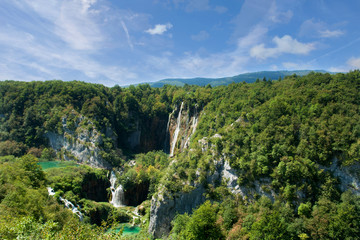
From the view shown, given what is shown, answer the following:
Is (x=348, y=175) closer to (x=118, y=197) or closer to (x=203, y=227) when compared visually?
(x=203, y=227)

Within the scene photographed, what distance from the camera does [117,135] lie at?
3452 inches

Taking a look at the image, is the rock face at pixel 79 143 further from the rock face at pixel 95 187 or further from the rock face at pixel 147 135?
the rock face at pixel 147 135

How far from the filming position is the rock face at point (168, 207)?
1486 inches

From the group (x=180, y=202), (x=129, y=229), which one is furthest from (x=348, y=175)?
(x=129, y=229)

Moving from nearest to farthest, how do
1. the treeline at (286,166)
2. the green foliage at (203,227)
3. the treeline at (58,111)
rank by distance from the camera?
1. the treeline at (286,166)
2. the green foliage at (203,227)
3. the treeline at (58,111)

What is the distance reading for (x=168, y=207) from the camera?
1507 inches

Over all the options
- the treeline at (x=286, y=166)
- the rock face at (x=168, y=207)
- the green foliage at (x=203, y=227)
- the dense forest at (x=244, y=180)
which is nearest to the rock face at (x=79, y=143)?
the dense forest at (x=244, y=180)

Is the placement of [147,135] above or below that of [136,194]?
above

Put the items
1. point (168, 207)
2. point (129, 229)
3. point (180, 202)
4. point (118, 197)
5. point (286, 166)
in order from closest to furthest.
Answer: point (286, 166), point (168, 207), point (180, 202), point (129, 229), point (118, 197)

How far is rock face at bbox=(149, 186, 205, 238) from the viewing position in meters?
37.8

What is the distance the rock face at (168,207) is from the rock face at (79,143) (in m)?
37.3

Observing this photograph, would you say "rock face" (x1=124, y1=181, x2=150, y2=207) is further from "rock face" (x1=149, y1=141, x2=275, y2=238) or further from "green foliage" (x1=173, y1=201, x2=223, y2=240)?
"green foliage" (x1=173, y1=201, x2=223, y2=240)

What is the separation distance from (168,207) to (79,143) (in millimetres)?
49548

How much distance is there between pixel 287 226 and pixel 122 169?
5450 cm
